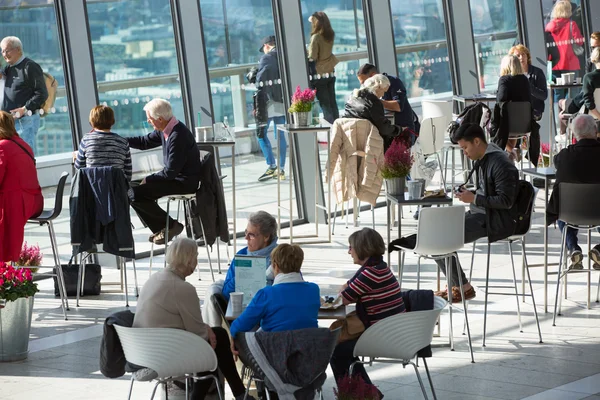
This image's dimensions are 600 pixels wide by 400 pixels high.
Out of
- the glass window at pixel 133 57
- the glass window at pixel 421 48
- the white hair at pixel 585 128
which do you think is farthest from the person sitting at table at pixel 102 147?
the glass window at pixel 421 48

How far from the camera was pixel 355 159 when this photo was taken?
9953 millimetres

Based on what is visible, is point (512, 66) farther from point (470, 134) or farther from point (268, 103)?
point (470, 134)

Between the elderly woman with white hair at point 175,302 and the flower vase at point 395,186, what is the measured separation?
2.25 m

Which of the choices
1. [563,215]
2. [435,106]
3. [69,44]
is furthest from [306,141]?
[563,215]

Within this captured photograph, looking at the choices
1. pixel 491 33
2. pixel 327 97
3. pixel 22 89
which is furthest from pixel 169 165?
pixel 491 33

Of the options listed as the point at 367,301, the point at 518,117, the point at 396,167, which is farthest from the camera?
the point at 518,117

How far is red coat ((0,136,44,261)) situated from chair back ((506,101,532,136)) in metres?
5.63

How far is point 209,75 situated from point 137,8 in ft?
3.20

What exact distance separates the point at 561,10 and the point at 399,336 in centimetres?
1104

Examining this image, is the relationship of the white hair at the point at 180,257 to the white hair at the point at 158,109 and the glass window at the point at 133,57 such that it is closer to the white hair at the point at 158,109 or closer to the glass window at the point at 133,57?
the white hair at the point at 158,109

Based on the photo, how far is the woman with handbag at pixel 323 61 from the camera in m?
11.5

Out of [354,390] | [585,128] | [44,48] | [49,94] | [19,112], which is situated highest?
[44,48]

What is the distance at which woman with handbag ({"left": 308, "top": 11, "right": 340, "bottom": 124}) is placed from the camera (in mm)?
11453

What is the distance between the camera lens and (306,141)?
11219 millimetres
